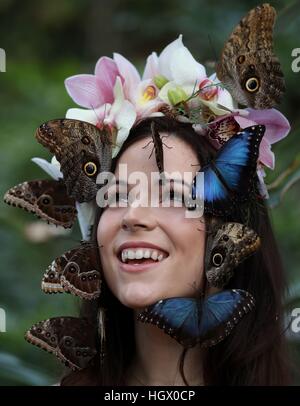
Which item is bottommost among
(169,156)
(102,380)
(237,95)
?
(102,380)

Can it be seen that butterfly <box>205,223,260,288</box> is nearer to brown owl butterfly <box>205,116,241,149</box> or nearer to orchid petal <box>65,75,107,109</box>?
brown owl butterfly <box>205,116,241,149</box>

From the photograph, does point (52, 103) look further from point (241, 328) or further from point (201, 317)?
point (201, 317)

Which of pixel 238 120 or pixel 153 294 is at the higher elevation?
pixel 238 120

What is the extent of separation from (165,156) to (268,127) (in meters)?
0.28

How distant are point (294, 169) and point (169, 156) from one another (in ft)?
1.42

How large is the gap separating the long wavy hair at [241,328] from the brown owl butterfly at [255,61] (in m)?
0.17

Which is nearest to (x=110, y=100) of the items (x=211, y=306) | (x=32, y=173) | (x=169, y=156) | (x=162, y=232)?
(x=169, y=156)

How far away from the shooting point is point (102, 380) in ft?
6.98

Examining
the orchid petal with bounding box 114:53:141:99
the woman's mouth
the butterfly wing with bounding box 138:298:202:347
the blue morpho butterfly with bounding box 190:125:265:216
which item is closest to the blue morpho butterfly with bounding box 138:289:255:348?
the butterfly wing with bounding box 138:298:202:347

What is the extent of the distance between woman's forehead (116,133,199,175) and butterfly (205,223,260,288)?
0.58ft

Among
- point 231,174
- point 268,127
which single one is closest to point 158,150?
point 231,174

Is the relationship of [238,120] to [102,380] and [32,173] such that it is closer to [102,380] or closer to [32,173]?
[102,380]

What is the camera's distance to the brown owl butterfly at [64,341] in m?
2.05

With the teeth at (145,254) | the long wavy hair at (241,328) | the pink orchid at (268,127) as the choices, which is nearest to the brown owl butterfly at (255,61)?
the pink orchid at (268,127)
